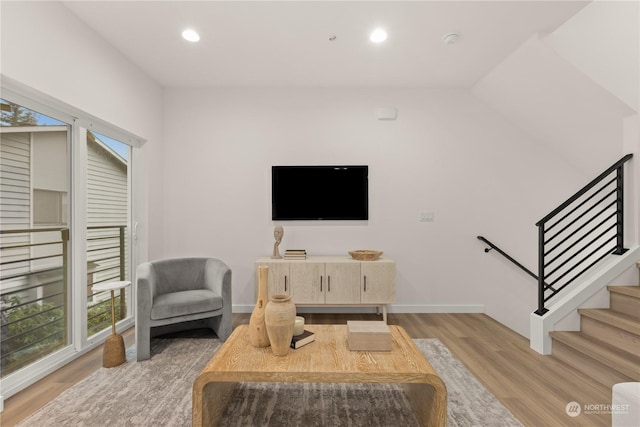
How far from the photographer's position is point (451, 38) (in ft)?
9.06

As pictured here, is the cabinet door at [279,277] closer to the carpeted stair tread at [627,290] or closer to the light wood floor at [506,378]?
the light wood floor at [506,378]

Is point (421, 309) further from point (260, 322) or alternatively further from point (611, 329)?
point (260, 322)

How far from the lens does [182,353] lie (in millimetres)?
2609

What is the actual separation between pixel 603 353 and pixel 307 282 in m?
2.47

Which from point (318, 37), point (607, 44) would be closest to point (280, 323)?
point (318, 37)

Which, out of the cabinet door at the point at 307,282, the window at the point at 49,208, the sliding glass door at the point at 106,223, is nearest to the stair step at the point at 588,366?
the cabinet door at the point at 307,282

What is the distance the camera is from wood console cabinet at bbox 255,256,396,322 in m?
3.36

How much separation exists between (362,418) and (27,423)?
1851mm

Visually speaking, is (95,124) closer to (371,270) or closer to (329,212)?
(329,212)

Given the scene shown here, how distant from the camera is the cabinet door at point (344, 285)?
3363 mm

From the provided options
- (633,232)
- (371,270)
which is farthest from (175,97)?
(633,232)

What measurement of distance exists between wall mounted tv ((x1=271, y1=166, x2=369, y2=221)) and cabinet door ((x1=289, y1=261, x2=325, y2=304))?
0.65 m
